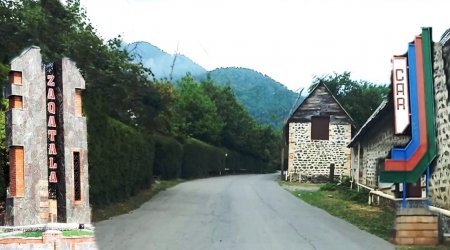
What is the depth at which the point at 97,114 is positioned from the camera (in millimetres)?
8812

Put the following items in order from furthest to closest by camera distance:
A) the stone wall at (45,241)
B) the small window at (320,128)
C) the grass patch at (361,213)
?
1. the small window at (320,128)
2. the grass patch at (361,213)
3. the stone wall at (45,241)

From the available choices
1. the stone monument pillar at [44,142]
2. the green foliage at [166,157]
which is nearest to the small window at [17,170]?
the stone monument pillar at [44,142]

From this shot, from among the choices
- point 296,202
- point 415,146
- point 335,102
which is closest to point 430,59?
point 415,146

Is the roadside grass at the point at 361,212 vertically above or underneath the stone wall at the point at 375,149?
underneath

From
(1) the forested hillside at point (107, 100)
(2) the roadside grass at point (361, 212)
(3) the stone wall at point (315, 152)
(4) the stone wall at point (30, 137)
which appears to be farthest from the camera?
(3) the stone wall at point (315, 152)

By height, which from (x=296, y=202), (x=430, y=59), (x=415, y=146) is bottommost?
(x=296, y=202)

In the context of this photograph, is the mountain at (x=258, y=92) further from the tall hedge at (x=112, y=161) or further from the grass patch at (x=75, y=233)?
the grass patch at (x=75, y=233)

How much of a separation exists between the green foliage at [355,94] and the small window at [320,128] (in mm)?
2038

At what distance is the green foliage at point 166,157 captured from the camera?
29.0 m

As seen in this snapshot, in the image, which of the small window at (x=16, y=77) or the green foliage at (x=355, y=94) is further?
the green foliage at (x=355, y=94)

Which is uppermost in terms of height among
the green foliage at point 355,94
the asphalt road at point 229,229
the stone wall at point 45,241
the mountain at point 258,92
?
the mountain at point 258,92

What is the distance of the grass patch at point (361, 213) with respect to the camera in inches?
462

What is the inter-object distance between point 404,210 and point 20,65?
6958 mm

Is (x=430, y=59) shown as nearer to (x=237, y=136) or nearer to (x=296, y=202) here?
(x=296, y=202)
